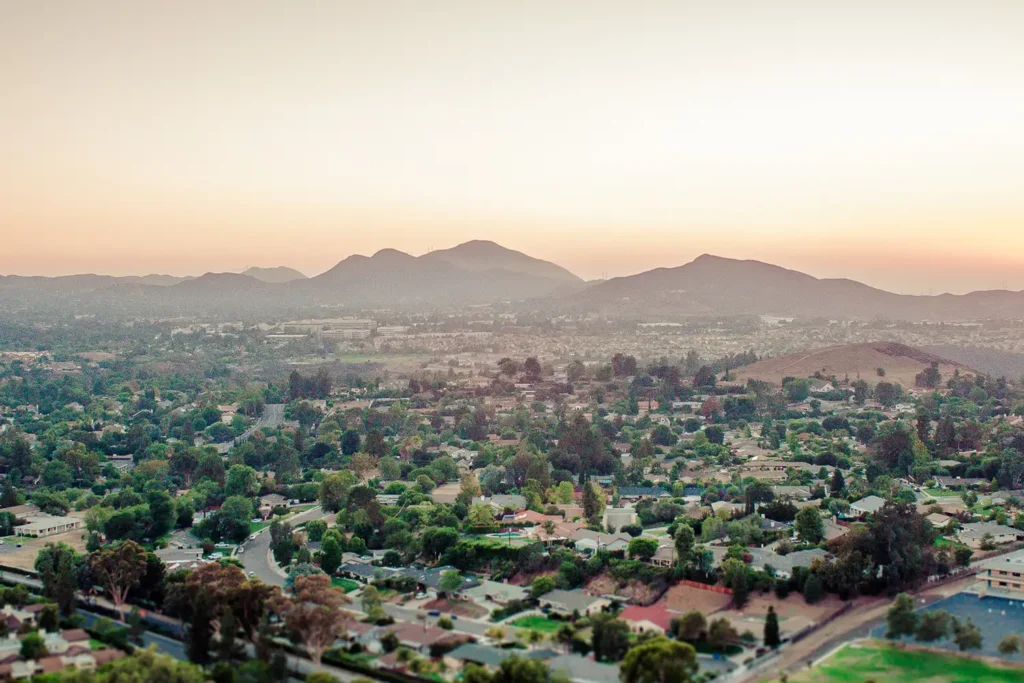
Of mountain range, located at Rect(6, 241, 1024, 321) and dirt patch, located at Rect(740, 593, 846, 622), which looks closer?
dirt patch, located at Rect(740, 593, 846, 622)

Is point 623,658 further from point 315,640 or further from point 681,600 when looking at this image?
point 315,640

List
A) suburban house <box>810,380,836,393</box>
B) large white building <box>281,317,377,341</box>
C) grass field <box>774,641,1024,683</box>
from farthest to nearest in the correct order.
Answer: large white building <box>281,317,377,341</box>, suburban house <box>810,380,836,393</box>, grass field <box>774,641,1024,683</box>

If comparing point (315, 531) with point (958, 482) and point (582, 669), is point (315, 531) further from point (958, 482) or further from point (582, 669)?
point (958, 482)

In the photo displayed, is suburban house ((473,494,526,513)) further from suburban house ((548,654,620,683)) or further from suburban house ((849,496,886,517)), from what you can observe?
suburban house ((548,654,620,683))

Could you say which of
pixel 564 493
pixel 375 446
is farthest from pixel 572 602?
pixel 375 446

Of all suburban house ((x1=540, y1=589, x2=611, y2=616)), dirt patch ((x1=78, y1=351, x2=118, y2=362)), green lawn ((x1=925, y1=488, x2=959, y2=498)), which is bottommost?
suburban house ((x1=540, y1=589, x2=611, y2=616))

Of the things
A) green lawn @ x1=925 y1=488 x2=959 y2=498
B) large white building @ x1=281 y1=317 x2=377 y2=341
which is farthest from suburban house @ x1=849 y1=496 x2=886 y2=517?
large white building @ x1=281 y1=317 x2=377 y2=341

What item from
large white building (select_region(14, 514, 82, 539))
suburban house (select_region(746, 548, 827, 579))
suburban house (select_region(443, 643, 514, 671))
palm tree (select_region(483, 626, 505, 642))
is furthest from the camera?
large white building (select_region(14, 514, 82, 539))
